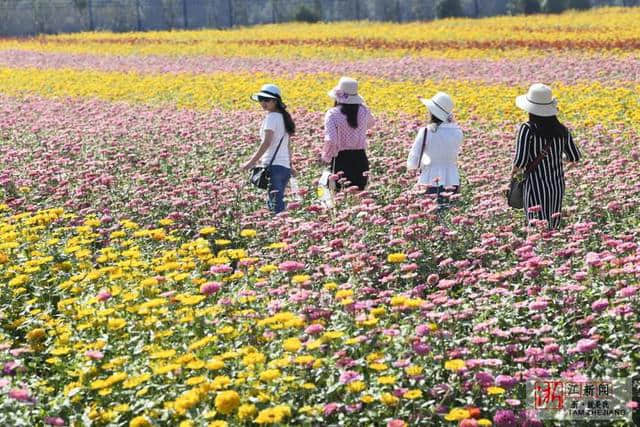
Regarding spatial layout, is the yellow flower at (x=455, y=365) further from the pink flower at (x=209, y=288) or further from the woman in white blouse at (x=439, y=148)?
the woman in white blouse at (x=439, y=148)

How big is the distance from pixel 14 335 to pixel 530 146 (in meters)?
3.52

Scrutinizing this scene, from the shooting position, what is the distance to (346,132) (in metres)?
7.63

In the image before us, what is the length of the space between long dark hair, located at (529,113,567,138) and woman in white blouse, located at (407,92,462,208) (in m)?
0.68

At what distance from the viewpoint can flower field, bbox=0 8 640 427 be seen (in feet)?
13.2

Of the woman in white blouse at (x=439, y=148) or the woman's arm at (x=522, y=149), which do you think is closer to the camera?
the woman's arm at (x=522, y=149)

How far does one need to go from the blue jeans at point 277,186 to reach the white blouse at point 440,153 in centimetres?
114

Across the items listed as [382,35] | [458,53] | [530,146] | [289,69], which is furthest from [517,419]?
[382,35]

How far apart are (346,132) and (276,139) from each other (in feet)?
1.82

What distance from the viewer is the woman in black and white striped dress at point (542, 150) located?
648 centimetres

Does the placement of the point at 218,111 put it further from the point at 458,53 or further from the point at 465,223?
the point at 458,53

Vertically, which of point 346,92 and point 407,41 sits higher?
point 407,41

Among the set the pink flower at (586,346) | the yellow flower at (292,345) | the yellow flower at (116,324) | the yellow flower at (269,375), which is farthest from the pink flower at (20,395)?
the pink flower at (586,346)

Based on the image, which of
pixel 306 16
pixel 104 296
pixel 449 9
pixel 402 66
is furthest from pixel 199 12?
pixel 104 296

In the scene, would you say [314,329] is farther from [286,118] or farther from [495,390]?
[286,118]
